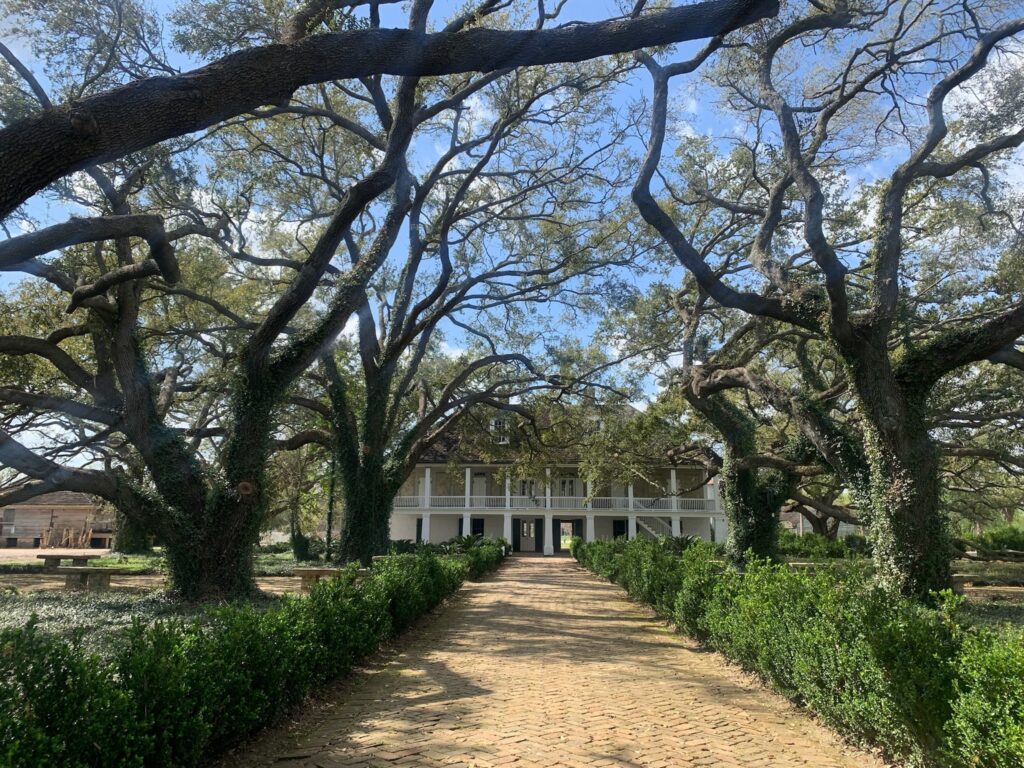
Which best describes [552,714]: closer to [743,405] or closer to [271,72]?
[271,72]

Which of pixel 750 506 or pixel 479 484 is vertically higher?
pixel 479 484

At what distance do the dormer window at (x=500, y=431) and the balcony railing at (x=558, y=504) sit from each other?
12834mm

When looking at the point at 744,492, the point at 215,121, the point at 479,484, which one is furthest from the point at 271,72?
the point at 479,484

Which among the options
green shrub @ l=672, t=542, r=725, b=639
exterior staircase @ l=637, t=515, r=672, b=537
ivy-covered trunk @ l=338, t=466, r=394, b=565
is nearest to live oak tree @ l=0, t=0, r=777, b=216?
green shrub @ l=672, t=542, r=725, b=639

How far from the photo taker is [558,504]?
39094 mm

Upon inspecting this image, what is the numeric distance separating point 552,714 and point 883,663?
2727 mm

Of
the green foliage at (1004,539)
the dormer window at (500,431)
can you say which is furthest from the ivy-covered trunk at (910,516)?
the green foliage at (1004,539)

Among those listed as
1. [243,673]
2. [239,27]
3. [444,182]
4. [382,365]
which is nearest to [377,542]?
[382,365]

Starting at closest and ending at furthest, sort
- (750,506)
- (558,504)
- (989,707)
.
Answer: (989,707), (750,506), (558,504)

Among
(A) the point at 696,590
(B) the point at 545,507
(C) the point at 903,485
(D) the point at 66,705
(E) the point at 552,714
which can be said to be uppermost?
(B) the point at 545,507

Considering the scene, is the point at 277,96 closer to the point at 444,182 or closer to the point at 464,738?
the point at 464,738

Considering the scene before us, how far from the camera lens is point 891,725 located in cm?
440

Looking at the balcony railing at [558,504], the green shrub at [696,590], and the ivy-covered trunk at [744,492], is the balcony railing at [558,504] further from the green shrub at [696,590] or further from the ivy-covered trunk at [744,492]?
the green shrub at [696,590]

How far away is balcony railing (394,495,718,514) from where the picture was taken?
37469mm
